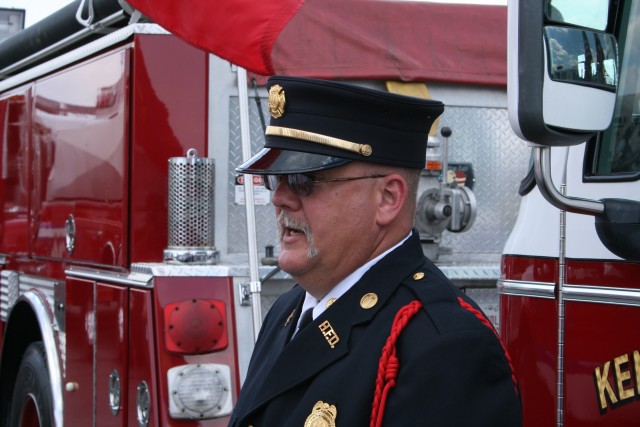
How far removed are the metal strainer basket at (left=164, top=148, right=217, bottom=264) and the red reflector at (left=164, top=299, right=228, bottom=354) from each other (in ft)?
0.68

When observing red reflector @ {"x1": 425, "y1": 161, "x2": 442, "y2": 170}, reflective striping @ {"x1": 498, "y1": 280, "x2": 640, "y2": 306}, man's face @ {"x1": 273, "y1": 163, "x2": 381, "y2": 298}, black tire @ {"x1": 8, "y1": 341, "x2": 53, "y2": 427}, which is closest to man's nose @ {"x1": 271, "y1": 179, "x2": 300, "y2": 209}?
man's face @ {"x1": 273, "y1": 163, "x2": 381, "y2": 298}

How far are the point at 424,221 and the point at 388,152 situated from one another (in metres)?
2.09

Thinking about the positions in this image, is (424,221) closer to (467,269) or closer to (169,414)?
(467,269)

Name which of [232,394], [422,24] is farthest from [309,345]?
[422,24]

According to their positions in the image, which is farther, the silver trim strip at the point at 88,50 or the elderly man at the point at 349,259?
the silver trim strip at the point at 88,50

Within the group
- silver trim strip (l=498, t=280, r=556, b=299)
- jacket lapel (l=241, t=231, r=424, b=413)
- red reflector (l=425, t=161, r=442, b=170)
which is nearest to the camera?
jacket lapel (l=241, t=231, r=424, b=413)

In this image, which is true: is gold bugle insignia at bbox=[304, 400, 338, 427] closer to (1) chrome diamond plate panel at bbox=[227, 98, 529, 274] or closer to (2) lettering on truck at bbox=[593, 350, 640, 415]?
(2) lettering on truck at bbox=[593, 350, 640, 415]

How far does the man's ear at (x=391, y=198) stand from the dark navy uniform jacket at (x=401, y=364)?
74 millimetres

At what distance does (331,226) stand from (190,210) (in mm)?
1836

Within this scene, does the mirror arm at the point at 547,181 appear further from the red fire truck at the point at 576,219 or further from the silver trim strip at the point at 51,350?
the silver trim strip at the point at 51,350

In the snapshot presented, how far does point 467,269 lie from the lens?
4.03m

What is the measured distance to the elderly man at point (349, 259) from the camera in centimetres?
174

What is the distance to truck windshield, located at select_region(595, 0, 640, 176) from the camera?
85.5 inches

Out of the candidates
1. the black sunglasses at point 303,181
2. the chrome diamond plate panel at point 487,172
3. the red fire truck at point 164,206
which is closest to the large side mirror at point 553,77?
the black sunglasses at point 303,181
